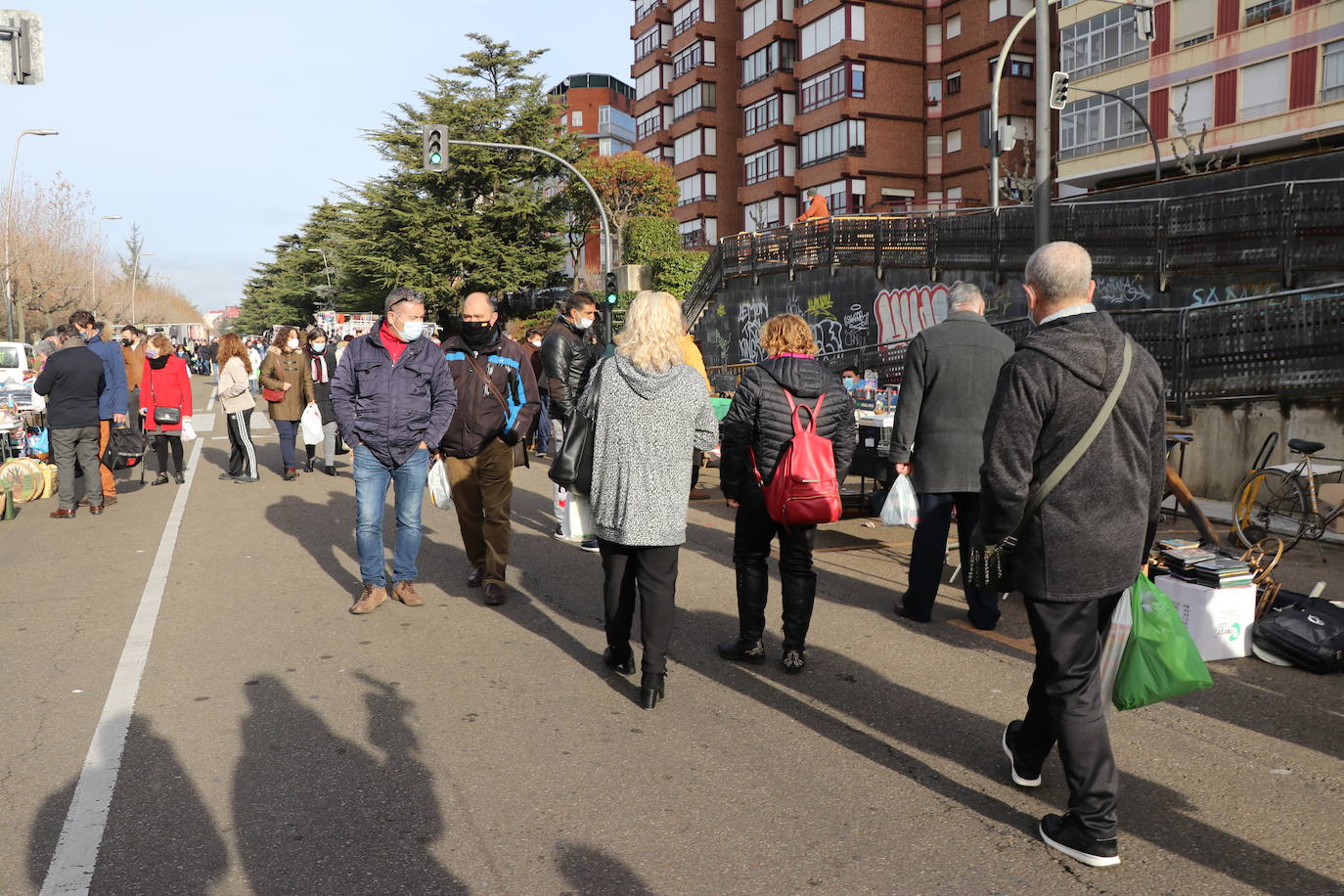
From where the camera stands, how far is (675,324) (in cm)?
499

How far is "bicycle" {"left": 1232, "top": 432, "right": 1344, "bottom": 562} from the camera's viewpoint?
27.1ft

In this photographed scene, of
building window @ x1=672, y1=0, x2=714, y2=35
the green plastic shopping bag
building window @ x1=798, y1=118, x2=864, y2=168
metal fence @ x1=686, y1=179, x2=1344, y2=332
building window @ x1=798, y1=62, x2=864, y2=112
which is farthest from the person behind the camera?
building window @ x1=672, y1=0, x2=714, y2=35

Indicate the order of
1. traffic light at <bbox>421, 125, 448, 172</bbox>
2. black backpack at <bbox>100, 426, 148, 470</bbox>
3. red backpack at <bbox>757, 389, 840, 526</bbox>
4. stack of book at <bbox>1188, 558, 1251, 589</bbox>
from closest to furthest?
red backpack at <bbox>757, 389, 840, 526</bbox> < stack of book at <bbox>1188, 558, 1251, 589</bbox> < black backpack at <bbox>100, 426, 148, 470</bbox> < traffic light at <bbox>421, 125, 448, 172</bbox>

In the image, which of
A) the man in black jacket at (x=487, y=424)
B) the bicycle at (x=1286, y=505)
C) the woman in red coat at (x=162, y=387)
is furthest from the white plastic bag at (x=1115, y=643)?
the woman in red coat at (x=162, y=387)

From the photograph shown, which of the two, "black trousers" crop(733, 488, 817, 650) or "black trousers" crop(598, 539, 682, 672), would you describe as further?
"black trousers" crop(733, 488, 817, 650)

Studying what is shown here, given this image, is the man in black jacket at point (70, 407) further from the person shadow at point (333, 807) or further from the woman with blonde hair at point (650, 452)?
the woman with blonde hair at point (650, 452)

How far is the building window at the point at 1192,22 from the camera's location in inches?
1332

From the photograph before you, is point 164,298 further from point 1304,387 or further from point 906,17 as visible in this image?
point 1304,387

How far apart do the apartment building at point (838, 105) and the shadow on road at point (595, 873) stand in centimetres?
4513

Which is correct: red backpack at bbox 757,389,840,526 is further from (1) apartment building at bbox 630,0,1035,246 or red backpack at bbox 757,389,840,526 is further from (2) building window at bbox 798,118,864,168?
(2) building window at bbox 798,118,864,168

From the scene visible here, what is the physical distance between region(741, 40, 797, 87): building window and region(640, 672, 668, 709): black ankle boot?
5435cm

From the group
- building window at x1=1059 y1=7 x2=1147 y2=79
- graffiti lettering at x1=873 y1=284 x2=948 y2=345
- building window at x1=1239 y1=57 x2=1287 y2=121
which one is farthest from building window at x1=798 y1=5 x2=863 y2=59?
graffiti lettering at x1=873 y1=284 x2=948 y2=345

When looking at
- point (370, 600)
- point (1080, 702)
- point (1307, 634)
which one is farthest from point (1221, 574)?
point (370, 600)

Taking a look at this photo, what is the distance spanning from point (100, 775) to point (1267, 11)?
36720 mm
